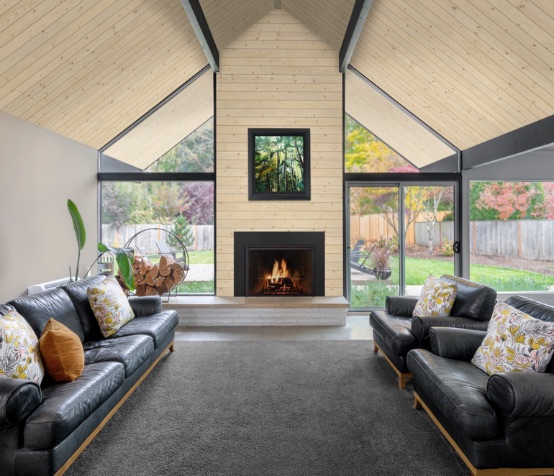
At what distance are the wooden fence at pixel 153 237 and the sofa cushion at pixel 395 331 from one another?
293cm

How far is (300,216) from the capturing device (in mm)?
6039

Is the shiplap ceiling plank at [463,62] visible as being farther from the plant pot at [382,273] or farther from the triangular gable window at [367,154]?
the plant pot at [382,273]

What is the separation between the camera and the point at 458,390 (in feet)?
7.56

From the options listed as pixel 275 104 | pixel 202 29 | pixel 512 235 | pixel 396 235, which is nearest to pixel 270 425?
pixel 396 235

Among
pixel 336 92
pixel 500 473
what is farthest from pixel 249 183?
pixel 500 473

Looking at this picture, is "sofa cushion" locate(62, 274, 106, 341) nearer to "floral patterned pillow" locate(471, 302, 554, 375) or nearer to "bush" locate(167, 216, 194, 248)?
"bush" locate(167, 216, 194, 248)

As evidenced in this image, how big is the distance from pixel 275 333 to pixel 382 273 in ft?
6.96

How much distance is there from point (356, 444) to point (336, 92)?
16.5 feet

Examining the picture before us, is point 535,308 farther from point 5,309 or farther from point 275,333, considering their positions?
point 5,309

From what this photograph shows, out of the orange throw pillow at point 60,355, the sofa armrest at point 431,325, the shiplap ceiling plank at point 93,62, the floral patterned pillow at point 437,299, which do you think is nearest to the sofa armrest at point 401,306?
the floral patterned pillow at point 437,299

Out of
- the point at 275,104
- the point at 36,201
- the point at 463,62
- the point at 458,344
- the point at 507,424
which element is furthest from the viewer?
the point at 275,104

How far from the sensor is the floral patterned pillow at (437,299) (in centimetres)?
369

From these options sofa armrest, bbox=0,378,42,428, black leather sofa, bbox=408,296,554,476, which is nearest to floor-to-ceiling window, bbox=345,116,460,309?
black leather sofa, bbox=408,296,554,476

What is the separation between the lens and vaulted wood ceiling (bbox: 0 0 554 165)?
3.41 metres
